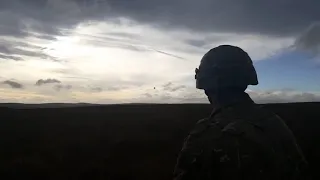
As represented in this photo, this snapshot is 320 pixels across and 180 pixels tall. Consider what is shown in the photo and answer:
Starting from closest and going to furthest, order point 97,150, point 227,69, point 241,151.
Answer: point 241,151, point 227,69, point 97,150

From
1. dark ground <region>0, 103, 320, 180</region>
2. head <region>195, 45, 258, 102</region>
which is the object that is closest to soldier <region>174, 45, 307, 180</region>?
head <region>195, 45, 258, 102</region>

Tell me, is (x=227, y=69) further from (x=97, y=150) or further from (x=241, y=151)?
(x=97, y=150)

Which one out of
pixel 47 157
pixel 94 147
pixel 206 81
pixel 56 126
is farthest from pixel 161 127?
pixel 206 81

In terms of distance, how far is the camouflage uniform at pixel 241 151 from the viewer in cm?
303

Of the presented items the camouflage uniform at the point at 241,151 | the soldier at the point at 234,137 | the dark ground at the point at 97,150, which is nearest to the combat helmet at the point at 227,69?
the soldier at the point at 234,137

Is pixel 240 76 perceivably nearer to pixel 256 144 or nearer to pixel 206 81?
pixel 206 81

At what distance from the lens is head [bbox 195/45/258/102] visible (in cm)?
347

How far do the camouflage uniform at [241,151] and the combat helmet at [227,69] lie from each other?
0.33 m

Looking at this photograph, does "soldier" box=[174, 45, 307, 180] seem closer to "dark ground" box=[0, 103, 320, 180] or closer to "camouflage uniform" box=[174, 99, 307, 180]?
"camouflage uniform" box=[174, 99, 307, 180]

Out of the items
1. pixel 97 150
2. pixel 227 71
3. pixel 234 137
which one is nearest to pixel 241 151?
pixel 234 137

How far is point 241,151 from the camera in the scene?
3041mm

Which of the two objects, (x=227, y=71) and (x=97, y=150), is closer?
(x=227, y=71)

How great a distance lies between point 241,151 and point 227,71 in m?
0.77

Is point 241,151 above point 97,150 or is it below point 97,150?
above
